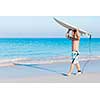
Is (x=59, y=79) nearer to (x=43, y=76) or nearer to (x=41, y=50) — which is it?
(x=43, y=76)

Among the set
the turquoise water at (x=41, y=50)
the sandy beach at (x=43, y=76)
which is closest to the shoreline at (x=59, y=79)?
the sandy beach at (x=43, y=76)

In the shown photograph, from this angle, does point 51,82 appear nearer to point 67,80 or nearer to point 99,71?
point 67,80

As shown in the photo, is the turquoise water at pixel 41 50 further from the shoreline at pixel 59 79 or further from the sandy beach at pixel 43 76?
the shoreline at pixel 59 79

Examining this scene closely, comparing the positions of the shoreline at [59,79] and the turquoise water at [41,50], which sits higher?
the turquoise water at [41,50]

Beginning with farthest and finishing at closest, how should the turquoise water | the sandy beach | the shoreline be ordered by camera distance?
the turquoise water, the sandy beach, the shoreline

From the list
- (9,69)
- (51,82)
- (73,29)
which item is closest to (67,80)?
(51,82)

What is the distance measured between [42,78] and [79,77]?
0.96 meters

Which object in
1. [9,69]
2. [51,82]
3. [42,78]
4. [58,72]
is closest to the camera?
[51,82]

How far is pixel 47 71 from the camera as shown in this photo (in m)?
11.8

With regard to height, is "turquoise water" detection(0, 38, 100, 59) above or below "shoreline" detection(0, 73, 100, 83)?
above

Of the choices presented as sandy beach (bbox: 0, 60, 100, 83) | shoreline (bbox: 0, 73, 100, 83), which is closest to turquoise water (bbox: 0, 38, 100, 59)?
sandy beach (bbox: 0, 60, 100, 83)

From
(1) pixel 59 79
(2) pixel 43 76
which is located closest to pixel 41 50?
(2) pixel 43 76

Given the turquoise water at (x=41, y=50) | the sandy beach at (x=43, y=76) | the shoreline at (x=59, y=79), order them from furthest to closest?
the turquoise water at (x=41, y=50)
the sandy beach at (x=43, y=76)
the shoreline at (x=59, y=79)

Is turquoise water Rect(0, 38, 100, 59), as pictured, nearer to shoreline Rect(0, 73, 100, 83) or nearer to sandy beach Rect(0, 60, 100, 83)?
sandy beach Rect(0, 60, 100, 83)
